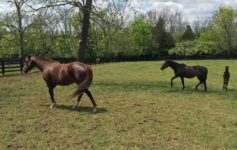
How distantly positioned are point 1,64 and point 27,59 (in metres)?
17.2

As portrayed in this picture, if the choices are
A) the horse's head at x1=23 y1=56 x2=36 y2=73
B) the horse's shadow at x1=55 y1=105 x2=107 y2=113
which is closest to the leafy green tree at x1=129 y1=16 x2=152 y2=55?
the horse's head at x1=23 y1=56 x2=36 y2=73

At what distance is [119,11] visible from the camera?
19641 millimetres

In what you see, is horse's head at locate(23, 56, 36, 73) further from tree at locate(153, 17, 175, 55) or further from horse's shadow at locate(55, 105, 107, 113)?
tree at locate(153, 17, 175, 55)

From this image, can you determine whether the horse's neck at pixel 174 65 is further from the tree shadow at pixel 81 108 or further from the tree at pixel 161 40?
the tree at pixel 161 40

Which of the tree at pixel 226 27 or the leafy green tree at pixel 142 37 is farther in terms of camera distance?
the leafy green tree at pixel 142 37

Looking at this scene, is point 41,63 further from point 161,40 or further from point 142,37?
point 161,40

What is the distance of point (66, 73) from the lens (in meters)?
10.7

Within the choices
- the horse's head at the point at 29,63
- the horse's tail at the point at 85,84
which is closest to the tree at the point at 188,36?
the horse's head at the point at 29,63

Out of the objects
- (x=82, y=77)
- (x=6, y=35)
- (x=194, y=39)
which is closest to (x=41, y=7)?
(x=82, y=77)

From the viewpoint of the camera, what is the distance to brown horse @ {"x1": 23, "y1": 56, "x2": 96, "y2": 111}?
10171 millimetres

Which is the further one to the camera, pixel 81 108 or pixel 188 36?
pixel 188 36

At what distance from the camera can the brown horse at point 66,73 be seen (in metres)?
10.2

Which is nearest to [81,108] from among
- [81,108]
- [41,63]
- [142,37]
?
[81,108]

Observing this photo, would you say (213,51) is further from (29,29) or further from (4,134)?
(4,134)
